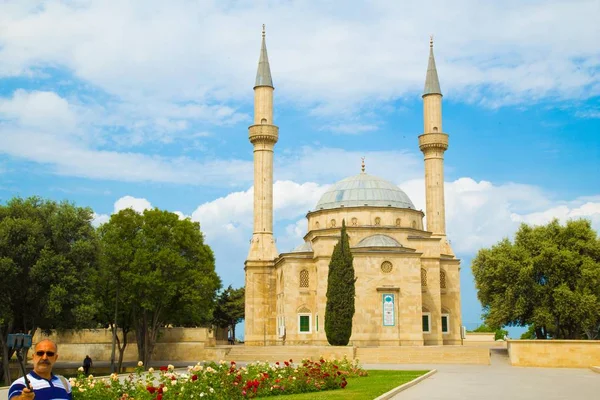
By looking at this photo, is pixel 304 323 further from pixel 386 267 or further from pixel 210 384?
pixel 210 384

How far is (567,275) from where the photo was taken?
1503 inches

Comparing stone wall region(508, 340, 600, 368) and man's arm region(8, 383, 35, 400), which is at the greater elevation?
man's arm region(8, 383, 35, 400)

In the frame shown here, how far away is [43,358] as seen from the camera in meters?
5.48

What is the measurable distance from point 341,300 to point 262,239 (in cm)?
1185

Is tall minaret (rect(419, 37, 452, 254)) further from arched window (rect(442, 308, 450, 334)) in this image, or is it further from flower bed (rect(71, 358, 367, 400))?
A: flower bed (rect(71, 358, 367, 400))

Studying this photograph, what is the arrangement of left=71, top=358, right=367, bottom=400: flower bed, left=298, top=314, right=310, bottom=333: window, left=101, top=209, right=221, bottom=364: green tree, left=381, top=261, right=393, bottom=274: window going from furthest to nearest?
left=298, top=314, right=310, bottom=333: window
left=381, top=261, right=393, bottom=274: window
left=101, top=209, right=221, bottom=364: green tree
left=71, top=358, right=367, bottom=400: flower bed

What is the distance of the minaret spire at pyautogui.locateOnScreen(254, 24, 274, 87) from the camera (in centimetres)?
4831

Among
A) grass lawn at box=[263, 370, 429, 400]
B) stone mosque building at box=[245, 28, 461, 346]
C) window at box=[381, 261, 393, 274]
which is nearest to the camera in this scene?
grass lawn at box=[263, 370, 429, 400]

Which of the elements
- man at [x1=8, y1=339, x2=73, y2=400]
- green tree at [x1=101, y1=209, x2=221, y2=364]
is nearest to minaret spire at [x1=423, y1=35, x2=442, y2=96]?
green tree at [x1=101, y1=209, x2=221, y2=364]

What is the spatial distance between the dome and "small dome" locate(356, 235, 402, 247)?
5011 millimetres

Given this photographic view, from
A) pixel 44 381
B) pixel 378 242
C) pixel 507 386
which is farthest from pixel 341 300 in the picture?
pixel 44 381

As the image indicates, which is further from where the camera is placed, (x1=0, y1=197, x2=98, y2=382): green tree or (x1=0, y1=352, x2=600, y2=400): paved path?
(x1=0, y1=197, x2=98, y2=382): green tree

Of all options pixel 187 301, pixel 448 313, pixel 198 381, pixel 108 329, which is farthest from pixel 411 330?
pixel 198 381

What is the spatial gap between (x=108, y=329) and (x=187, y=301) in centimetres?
1299
